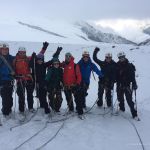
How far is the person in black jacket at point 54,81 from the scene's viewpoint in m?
12.9

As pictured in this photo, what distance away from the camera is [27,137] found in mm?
11305

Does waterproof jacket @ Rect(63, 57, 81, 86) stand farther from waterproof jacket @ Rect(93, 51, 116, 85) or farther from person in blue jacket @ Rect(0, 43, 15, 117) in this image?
Answer: person in blue jacket @ Rect(0, 43, 15, 117)

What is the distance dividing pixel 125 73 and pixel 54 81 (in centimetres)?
234

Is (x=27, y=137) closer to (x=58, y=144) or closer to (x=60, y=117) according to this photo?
(x=58, y=144)

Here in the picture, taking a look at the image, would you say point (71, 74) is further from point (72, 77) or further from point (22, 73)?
point (22, 73)

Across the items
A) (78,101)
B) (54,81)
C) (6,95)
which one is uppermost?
(54,81)

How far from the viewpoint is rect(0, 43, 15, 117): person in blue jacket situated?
12594 mm

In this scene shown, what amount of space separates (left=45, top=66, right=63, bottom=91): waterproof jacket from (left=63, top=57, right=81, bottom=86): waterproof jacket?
165mm

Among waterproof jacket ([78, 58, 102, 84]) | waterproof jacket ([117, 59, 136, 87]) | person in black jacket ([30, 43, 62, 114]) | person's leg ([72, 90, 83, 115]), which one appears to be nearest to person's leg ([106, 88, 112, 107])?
waterproof jacket ([117, 59, 136, 87])

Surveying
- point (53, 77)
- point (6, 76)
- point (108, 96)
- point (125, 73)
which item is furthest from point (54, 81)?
point (125, 73)

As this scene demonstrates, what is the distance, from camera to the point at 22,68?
12.9m

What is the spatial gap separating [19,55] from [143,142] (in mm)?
4772

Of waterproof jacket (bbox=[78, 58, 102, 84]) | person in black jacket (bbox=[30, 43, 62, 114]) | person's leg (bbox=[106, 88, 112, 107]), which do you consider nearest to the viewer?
person in black jacket (bbox=[30, 43, 62, 114])

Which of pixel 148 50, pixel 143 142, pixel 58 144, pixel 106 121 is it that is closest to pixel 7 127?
pixel 58 144
